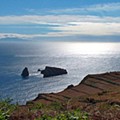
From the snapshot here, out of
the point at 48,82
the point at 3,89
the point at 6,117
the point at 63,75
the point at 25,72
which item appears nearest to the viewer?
the point at 6,117

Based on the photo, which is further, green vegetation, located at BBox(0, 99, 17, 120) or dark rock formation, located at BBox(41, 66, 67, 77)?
dark rock formation, located at BBox(41, 66, 67, 77)

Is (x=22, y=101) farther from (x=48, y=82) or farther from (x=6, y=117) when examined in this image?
(x=6, y=117)

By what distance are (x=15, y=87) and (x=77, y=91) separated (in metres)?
56.8

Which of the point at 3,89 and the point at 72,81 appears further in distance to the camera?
the point at 72,81

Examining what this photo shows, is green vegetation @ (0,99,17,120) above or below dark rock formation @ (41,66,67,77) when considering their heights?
above

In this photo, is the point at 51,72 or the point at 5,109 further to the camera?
the point at 51,72

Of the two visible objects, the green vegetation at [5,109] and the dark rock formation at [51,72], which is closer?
the green vegetation at [5,109]

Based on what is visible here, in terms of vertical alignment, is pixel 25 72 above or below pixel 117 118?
below

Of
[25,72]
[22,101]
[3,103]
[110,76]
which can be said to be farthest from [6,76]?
[3,103]

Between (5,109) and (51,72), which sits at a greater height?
(5,109)

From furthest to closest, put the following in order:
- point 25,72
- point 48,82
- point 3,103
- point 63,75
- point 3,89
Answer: point 63,75, point 25,72, point 48,82, point 3,89, point 3,103

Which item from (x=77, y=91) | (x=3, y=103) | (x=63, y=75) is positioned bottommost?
(x=63, y=75)

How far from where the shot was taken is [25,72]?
111 metres

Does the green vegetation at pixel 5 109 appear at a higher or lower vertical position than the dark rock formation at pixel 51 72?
higher
